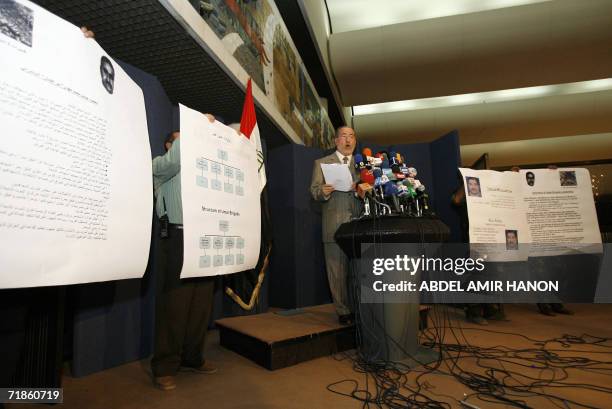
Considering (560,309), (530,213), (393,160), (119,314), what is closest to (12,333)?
(119,314)

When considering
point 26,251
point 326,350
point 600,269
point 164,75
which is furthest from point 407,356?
point 600,269

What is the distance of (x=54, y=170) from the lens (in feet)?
3.26

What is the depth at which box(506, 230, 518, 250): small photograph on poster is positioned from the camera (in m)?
3.27

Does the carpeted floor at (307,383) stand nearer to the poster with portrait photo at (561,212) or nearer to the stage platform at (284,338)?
the stage platform at (284,338)

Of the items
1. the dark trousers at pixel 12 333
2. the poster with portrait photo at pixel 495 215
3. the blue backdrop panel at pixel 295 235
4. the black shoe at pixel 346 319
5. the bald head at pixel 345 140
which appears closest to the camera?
the dark trousers at pixel 12 333

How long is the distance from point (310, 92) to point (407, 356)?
5248 mm

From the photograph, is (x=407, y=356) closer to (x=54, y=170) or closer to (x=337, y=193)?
(x=337, y=193)

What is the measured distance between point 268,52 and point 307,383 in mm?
3598

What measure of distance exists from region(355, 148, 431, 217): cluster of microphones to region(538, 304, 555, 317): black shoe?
2.89 metres

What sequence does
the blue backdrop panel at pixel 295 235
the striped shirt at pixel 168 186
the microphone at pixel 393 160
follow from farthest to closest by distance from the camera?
the blue backdrop panel at pixel 295 235
the microphone at pixel 393 160
the striped shirt at pixel 168 186

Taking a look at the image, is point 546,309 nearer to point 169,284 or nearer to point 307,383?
point 307,383

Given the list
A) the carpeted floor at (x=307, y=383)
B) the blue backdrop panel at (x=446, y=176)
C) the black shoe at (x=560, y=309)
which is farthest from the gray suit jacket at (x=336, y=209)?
the black shoe at (x=560, y=309)

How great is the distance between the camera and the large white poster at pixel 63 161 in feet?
2.96

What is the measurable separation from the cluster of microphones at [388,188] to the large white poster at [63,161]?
4.78 ft
